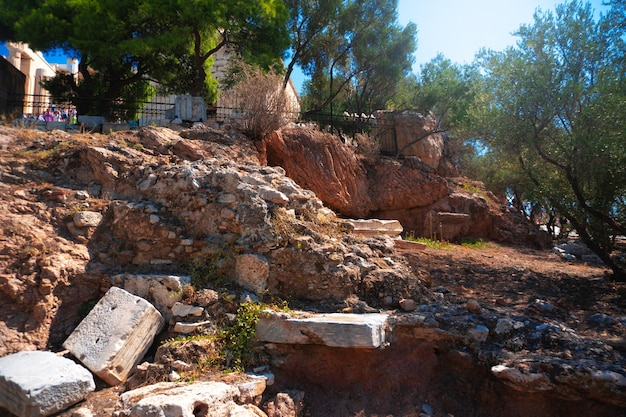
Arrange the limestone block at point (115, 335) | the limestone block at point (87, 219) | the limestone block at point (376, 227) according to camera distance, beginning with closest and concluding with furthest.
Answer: the limestone block at point (115, 335), the limestone block at point (87, 219), the limestone block at point (376, 227)

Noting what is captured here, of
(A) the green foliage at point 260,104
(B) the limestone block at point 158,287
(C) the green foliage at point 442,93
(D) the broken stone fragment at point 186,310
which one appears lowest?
(D) the broken stone fragment at point 186,310

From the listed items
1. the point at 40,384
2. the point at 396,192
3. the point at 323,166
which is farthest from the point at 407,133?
the point at 40,384

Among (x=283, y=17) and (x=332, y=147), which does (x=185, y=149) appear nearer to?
(x=332, y=147)

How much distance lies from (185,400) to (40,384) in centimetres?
113

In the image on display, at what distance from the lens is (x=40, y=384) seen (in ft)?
10.1

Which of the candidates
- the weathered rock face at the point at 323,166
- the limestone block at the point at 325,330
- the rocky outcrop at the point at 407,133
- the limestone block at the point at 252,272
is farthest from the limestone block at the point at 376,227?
the rocky outcrop at the point at 407,133

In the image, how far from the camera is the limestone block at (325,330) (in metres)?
3.64

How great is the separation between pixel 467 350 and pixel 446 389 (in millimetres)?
395

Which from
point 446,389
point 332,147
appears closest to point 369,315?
point 446,389

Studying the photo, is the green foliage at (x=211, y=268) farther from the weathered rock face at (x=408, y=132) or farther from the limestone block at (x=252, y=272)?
the weathered rock face at (x=408, y=132)

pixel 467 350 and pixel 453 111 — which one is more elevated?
pixel 453 111

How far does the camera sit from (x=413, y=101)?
41.9ft

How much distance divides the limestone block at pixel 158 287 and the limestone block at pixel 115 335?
167 mm

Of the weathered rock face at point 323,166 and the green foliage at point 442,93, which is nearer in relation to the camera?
the weathered rock face at point 323,166
